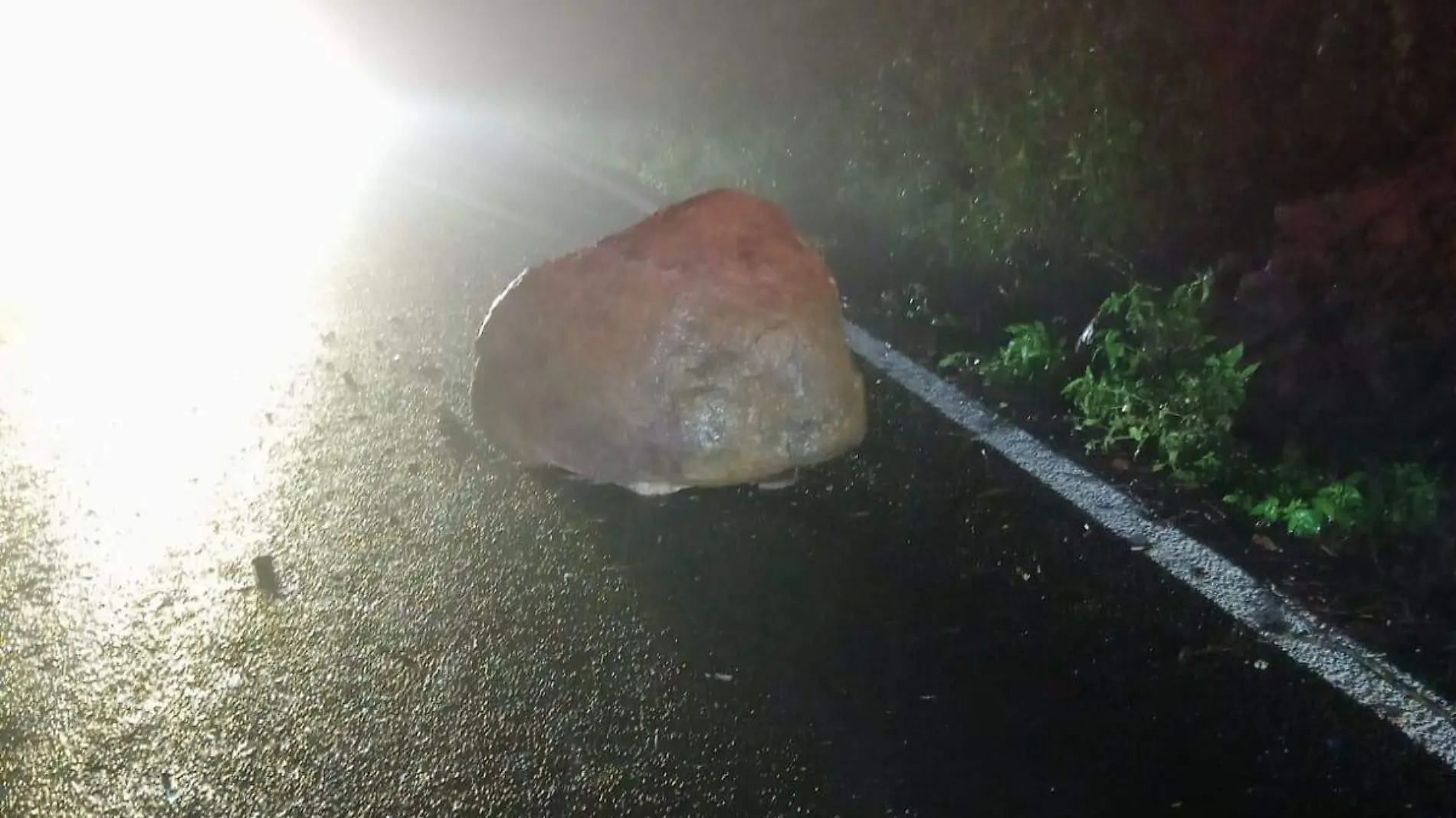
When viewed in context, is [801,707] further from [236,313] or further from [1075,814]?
[236,313]

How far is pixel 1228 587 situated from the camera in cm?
331

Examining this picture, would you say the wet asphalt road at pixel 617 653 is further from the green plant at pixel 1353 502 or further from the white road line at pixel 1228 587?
the green plant at pixel 1353 502

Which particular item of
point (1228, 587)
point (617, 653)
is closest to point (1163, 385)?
point (1228, 587)

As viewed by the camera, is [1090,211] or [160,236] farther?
[160,236]

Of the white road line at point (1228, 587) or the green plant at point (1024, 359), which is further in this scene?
the green plant at point (1024, 359)

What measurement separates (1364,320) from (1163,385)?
2.27ft

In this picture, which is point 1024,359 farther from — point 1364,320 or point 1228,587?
point 1228,587

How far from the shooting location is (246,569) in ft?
12.3

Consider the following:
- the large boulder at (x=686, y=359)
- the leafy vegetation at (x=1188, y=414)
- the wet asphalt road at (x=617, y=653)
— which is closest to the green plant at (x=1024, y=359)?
the leafy vegetation at (x=1188, y=414)

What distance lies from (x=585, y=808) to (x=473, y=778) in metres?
0.30

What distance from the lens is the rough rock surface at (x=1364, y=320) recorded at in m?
3.63

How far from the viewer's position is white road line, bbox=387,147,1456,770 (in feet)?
9.32

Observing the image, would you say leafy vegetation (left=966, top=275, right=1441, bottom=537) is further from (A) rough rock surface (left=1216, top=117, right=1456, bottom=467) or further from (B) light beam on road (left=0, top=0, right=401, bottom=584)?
(B) light beam on road (left=0, top=0, right=401, bottom=584)

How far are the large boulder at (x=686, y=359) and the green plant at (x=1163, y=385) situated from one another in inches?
34.5
